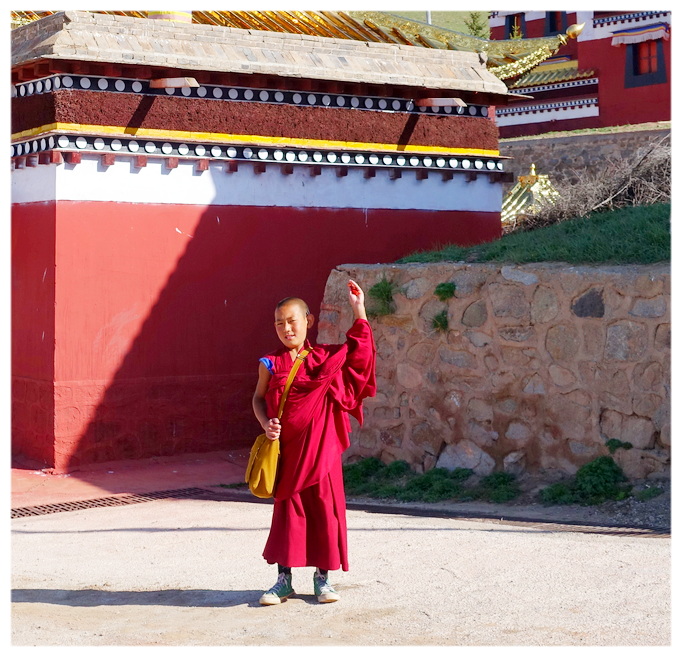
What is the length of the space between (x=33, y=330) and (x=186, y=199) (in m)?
1.69

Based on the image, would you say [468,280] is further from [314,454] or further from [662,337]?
[314,454]

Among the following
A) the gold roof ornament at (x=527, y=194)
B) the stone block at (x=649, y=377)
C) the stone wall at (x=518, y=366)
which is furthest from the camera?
the gold roof ornament at (x=527, y=194)

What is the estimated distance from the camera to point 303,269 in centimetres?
948

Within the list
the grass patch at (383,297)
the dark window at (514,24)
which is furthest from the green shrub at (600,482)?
the dark window at (514,24)

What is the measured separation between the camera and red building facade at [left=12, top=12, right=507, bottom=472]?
8438mm

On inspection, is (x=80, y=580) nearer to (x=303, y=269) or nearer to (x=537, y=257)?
(x=537, y=257)

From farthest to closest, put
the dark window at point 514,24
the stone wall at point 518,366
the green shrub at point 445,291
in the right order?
the dark window at point 514,24 < the green shrub at point 445,291 < the stone wall at point 518,366

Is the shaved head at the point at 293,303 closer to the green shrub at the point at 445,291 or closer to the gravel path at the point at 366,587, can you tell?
the gravel path at the point at 366,587

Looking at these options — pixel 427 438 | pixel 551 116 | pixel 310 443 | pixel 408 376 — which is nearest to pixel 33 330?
pixel 408 376

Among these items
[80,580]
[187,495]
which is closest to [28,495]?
[187,495]

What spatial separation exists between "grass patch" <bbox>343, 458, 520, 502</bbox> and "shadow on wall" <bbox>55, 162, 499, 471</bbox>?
167 cm

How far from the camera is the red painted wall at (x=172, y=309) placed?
8.45 metres

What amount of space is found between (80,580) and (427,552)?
1.76 metres

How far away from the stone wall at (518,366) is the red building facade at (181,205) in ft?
4.18
